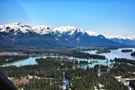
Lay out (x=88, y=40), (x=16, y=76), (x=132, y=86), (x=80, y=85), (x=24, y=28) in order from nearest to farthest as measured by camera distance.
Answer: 1. (x=80, y=85)
2. (x=132, y=86)
3. (x=16, y=76)
4. (x=24, y=28)
5. (x=88, y=40)

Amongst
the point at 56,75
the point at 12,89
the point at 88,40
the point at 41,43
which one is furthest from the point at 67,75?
the point at 88,40

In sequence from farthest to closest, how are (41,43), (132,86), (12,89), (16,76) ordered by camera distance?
1. (41,43)
2. (16,76)
3. (132,86)
4. (12,89)

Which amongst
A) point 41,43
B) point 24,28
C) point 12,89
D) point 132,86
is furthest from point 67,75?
point 24,28

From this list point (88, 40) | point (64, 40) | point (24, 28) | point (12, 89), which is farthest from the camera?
point (88, 40)

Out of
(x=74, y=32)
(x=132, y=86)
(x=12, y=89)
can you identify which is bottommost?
(x=132, y=86)

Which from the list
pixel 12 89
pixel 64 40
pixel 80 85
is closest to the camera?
pixel 12 89

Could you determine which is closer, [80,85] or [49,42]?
[80,85]

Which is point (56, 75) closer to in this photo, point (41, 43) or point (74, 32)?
point (41, 43)

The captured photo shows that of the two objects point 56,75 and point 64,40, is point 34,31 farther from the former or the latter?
point 56,75

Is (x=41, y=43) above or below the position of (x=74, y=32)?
below
